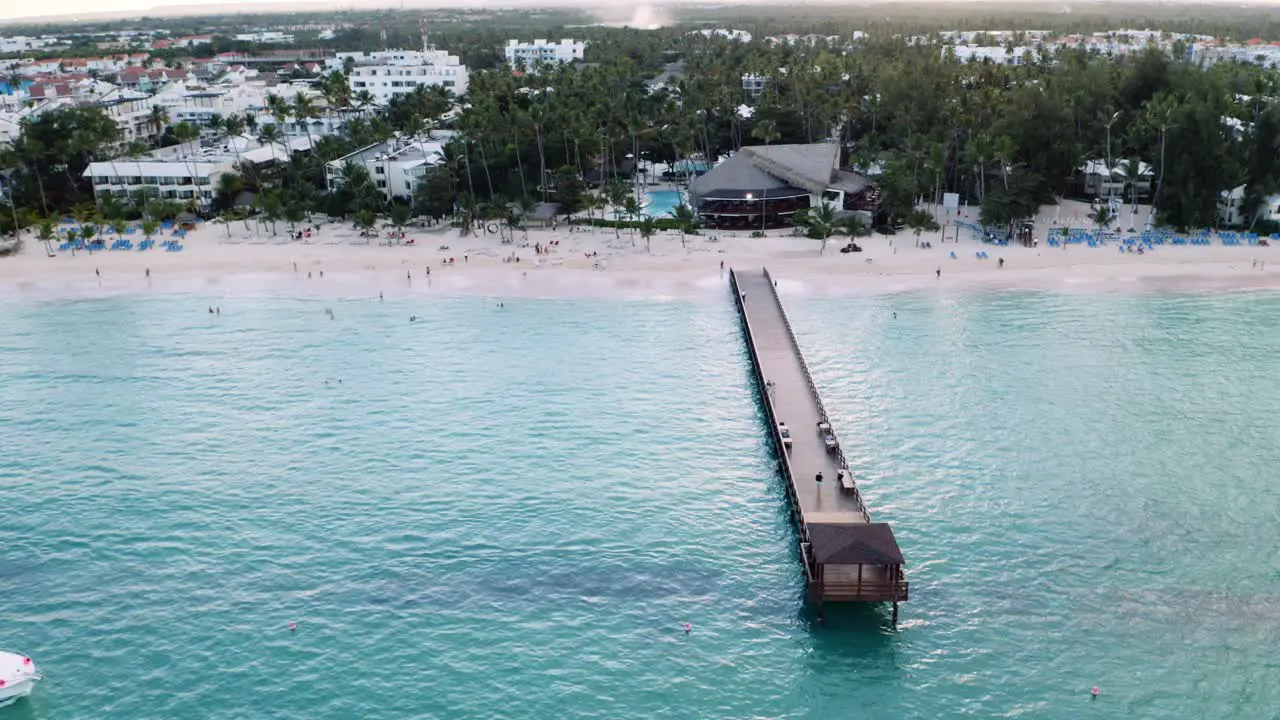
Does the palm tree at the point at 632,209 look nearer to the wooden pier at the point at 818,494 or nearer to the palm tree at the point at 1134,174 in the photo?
the wooden pier at the point at 818,494

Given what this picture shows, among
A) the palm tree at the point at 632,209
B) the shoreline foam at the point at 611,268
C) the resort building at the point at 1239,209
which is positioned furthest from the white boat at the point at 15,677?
the resort building at the point at 1239,209

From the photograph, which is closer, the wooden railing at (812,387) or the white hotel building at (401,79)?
the wooden railing at (812,387)

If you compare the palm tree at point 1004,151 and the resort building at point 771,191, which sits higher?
the palm tree at point 1004,151

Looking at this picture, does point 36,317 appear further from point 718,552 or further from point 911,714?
point 911,714

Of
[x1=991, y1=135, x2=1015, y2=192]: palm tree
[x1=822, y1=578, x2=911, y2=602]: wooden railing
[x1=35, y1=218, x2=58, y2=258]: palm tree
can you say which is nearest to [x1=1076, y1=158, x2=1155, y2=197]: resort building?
[x1=991, y1=135, x2=1015, y2=192]: palm tree

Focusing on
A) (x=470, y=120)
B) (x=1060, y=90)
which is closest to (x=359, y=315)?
(x=470, y=120)

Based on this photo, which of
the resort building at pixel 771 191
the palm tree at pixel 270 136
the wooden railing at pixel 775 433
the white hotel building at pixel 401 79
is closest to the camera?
the wooden railing at pixel 775 433

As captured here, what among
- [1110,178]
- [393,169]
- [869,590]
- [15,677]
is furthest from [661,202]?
[15,677]
